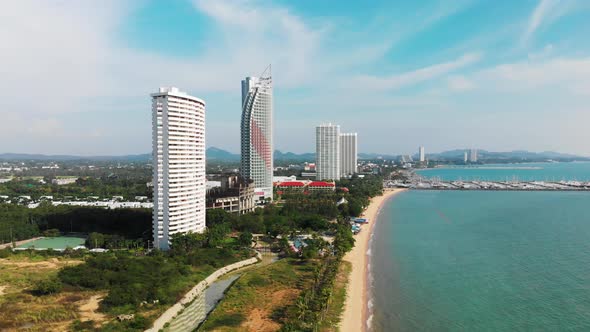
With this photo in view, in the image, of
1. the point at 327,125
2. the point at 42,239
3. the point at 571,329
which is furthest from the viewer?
the point at 327,125

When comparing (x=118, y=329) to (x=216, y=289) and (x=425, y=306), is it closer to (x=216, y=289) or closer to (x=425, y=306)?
(x=216, y=289)

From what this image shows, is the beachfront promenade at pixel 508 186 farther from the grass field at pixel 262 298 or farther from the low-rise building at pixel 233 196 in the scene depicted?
the grass field at pixel 262 298

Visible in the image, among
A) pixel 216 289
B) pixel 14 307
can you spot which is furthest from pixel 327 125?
pixel 14 307

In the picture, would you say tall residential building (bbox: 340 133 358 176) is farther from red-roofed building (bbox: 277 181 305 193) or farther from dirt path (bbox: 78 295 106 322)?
dirt path (bbox: 78 295 106 322)

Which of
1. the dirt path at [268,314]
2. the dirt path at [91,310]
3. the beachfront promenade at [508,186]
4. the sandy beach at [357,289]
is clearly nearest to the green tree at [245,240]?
the sandy beach at [357,289]

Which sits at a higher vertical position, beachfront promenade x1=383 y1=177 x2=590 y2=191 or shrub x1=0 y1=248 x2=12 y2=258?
beachfront promenade x1=383 y1=177 x2=590 y2=191

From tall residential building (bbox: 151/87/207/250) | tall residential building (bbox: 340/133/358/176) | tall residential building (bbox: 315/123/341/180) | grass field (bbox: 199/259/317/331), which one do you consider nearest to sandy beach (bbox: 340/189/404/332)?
grass field (bbox: 199/259/317/331)
